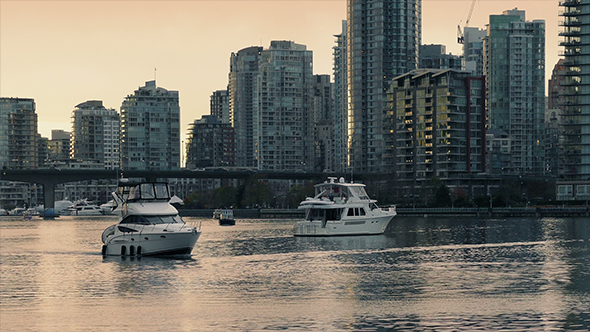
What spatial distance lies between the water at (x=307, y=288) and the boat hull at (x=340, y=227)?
1300 cm

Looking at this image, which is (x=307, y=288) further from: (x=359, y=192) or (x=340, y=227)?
(x=359, y=192)

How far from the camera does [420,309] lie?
57.5 meters

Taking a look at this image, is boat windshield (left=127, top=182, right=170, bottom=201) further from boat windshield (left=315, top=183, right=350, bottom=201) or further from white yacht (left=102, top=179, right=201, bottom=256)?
boat windshield (left=315, top=183, right=350, bottom=201)

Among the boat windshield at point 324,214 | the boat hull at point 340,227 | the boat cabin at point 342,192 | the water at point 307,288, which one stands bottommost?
the water at point 307,288

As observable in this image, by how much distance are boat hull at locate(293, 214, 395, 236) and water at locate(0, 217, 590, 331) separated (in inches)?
512

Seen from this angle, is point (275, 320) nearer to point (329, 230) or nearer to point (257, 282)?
point (257, 282)

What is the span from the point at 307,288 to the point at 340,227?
197 ft

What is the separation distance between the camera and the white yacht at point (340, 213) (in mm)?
127000

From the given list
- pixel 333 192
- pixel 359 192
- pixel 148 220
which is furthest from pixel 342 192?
pixel 148 220

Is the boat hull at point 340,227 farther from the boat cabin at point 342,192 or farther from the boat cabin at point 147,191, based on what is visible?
the boat cabin at point 147,191

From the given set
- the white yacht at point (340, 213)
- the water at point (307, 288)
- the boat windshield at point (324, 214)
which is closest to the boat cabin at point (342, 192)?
the white yacht at point (340, 213)

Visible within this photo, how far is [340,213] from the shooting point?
131000 mm

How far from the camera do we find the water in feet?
175

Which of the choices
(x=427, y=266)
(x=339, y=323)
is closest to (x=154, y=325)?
(x=339, y=323)
